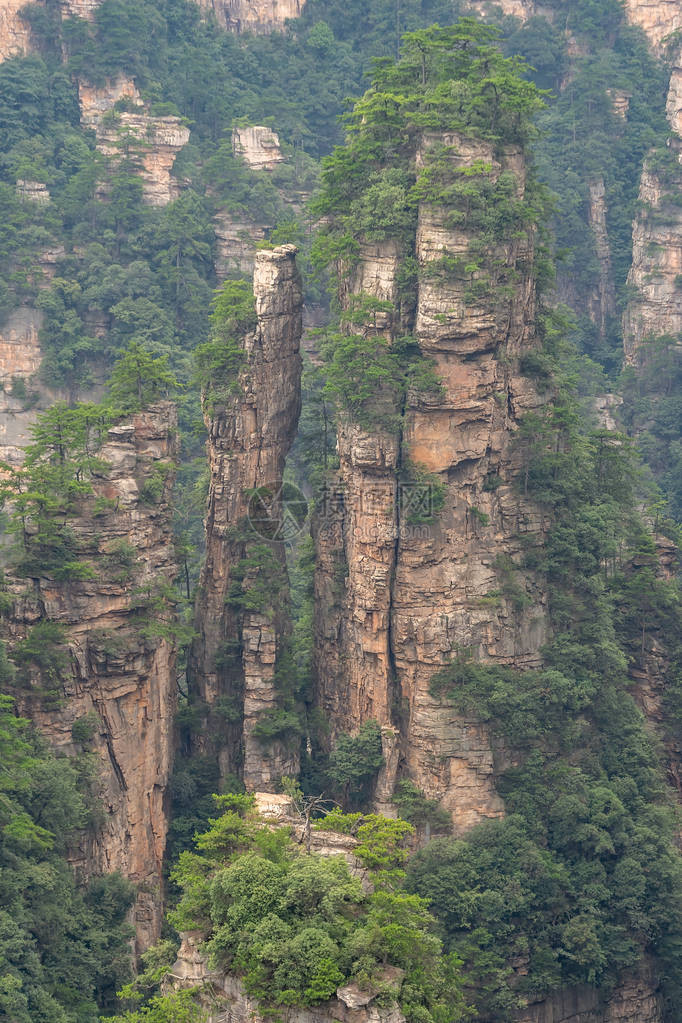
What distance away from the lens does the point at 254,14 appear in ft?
313

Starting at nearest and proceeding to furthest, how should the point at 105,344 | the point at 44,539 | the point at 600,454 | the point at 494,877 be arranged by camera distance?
the point at 44,539 < the point at 494,877 < the point at 600,454 < the point at 105,344

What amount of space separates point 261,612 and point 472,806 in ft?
24.5

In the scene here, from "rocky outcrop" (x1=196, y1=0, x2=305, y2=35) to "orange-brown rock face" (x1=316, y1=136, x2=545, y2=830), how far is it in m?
41.0

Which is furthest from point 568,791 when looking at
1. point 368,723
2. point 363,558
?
point 363,558

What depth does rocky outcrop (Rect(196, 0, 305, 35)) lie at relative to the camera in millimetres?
94438

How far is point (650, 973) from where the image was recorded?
184 feet

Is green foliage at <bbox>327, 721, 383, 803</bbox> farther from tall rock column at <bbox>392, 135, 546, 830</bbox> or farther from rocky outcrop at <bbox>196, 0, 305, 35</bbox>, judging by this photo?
rocky outcrop at <bbox>196, 0, 305, 35</bbox>

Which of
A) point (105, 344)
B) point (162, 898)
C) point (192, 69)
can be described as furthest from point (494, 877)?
point (192, 69)

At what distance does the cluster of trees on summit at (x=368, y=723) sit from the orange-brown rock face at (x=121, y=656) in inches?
17.9

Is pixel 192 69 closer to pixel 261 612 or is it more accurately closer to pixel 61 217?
pixel 61 217

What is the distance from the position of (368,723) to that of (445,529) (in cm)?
546

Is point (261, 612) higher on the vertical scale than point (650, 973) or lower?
higher

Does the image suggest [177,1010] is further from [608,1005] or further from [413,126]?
[413,126]

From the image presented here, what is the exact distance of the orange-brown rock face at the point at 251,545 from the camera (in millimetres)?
57031
